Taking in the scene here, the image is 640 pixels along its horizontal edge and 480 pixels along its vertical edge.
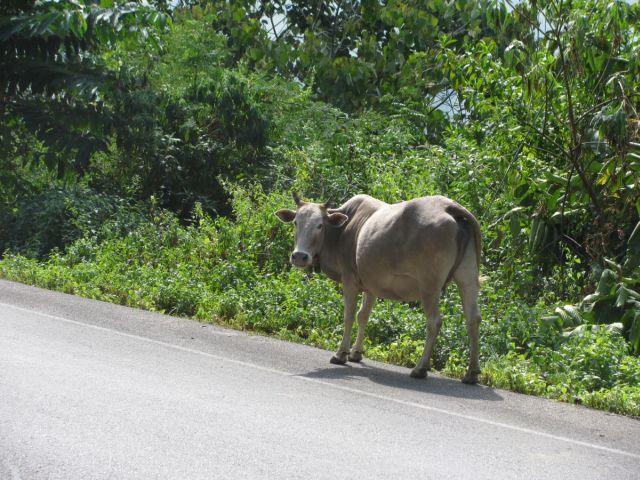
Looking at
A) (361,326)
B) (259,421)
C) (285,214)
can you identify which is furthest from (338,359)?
(259,421)

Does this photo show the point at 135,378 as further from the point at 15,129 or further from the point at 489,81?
the point at 15,129

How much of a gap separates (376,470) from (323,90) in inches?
688

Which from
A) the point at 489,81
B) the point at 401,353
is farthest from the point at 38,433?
the point at 489,81

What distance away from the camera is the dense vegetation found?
426 inches

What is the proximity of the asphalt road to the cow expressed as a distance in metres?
0.57

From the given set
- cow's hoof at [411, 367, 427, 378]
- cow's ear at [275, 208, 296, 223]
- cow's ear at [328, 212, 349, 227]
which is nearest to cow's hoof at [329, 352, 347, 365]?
cow's hoof at [411, 367, 427, 378]

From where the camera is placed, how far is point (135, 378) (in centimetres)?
784

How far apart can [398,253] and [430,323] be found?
728mm

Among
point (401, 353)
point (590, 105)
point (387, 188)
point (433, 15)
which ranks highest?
point (433, 15)

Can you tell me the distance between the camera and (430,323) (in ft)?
30.3

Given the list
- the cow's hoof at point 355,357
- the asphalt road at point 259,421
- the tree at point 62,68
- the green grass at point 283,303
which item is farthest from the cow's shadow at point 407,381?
the tree at point 62,68

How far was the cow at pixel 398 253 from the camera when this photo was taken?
30.0 feet

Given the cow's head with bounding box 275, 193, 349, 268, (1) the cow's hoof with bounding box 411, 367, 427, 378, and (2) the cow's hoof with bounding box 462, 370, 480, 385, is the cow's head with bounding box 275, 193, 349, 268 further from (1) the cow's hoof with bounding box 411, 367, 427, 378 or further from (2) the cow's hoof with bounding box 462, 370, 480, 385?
(2) the cow's hoof with bounding box 462, 370, 480, 385

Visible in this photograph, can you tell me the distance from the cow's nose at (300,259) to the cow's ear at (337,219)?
534 millimetres
